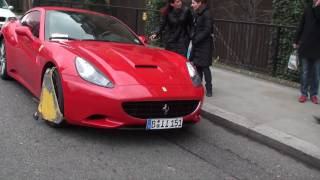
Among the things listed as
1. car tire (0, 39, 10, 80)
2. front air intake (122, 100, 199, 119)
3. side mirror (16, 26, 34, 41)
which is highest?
side mirror (16, 26, 34, 41)

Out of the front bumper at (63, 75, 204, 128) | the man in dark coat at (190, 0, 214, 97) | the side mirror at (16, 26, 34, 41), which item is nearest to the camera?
the front bumper at (63, 75, 204, 128)

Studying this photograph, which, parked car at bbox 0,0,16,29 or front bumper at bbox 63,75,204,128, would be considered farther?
parked car at bbox 0,0,16,29

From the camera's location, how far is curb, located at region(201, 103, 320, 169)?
5.09 meters

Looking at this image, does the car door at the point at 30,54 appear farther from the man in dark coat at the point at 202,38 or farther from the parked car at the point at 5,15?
the parked car at the point at 5,15

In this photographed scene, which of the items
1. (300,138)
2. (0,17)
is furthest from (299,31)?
(0,17)

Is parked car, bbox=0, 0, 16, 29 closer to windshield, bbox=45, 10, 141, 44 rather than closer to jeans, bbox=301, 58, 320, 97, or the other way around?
windshield, bbox=45, 10, 141, 44

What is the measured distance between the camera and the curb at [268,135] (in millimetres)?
5090

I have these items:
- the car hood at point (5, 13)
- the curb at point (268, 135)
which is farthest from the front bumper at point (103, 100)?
the car hood at point (5, 13)

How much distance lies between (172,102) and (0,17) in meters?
9.36

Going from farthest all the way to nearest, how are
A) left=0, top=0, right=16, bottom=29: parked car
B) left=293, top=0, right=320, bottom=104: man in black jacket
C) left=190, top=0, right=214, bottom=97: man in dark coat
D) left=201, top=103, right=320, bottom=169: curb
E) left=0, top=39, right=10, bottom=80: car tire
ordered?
1. left=0, top=0, right=16, bottom=29: parked car
2. left=0, top=39, right=10, bottom=80: car tire
3. left=190, top=0, right=214, bottom=97: man in dark coat
4. left=293, top=0, right=320, bottom=104: man in black jacket
5. left=201, top=103, right=320, bottom=169: curb

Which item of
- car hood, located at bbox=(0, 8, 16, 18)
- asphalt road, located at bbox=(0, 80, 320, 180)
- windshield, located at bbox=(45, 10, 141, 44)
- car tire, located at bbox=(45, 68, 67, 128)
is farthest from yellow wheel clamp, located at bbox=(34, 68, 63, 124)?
car hood, located at bbox=(0, 8, 16, 18)

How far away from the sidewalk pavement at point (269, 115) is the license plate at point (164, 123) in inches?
45.8

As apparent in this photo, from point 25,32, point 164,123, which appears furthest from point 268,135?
point 25,32

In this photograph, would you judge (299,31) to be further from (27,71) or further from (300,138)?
(27,71)
